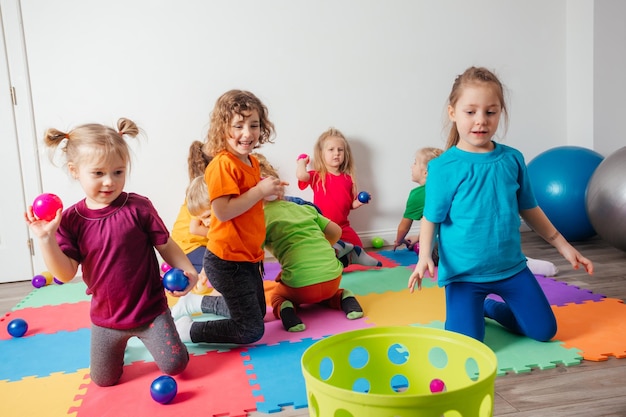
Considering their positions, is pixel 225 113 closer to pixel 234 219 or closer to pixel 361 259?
pixel 234 219

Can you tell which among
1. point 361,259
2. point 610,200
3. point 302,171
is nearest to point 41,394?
point 361,259

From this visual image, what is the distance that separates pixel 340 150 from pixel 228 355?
199cm

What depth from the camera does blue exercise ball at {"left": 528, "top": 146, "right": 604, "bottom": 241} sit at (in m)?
3.65

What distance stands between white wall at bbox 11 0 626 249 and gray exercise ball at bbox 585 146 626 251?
1.04m

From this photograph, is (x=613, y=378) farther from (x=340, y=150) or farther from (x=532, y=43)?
(x=532, y=43)

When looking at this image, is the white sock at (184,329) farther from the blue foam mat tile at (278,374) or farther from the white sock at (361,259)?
the white sock at (361,259)

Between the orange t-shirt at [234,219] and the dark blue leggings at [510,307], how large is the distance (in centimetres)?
78

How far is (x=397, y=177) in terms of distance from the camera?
4160 millimetres

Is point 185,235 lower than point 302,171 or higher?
lower

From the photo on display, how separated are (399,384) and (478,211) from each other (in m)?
0.71

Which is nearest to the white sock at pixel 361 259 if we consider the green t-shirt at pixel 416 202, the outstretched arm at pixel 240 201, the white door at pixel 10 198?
the green t-shirt at pixel 416 202

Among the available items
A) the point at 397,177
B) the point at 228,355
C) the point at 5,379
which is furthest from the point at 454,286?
the point at 397,177

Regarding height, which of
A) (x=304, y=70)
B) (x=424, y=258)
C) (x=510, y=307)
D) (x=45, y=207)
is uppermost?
(x=304, y=70)

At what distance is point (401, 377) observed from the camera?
175 cm
